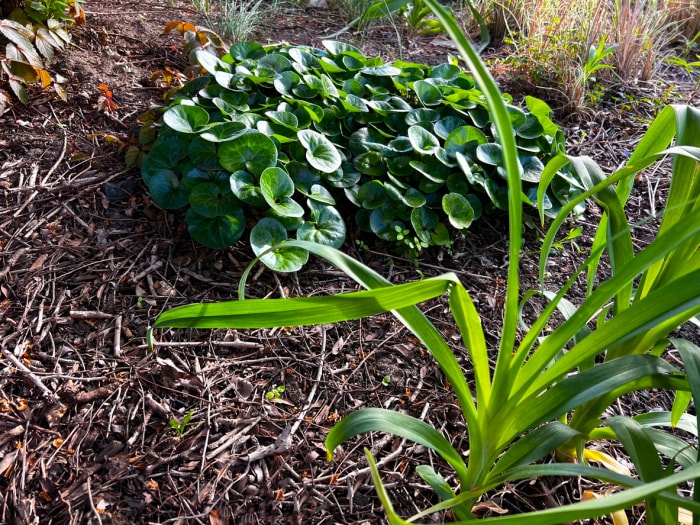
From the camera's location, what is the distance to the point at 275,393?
1334mm

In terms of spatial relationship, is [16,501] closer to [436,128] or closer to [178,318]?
[178,318]

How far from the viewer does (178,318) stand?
816 millimetres

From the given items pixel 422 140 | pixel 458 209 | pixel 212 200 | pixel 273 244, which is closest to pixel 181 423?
pixel 273 244

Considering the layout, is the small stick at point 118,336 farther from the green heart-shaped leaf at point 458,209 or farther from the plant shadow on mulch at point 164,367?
the green heart-shaped leaf at point 458,209

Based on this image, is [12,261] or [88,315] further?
[12,261]

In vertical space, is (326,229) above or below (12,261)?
above

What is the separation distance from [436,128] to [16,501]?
1640mm

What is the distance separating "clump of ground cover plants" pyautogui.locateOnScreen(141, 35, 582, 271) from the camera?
5.37 feet

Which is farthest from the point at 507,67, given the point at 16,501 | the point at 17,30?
the point at 16,501

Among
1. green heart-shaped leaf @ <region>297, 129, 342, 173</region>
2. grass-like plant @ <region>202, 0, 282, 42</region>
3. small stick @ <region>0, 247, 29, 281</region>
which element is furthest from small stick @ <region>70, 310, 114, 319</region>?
grass-like plant @ <region>202, 0, 282, 42</region>

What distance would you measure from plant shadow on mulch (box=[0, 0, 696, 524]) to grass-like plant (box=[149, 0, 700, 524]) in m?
0.29

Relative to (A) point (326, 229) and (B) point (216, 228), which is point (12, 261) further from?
(A) point (326, 229)

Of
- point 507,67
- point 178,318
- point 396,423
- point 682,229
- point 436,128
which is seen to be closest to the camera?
point 682,229

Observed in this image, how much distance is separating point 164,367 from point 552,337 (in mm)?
950
